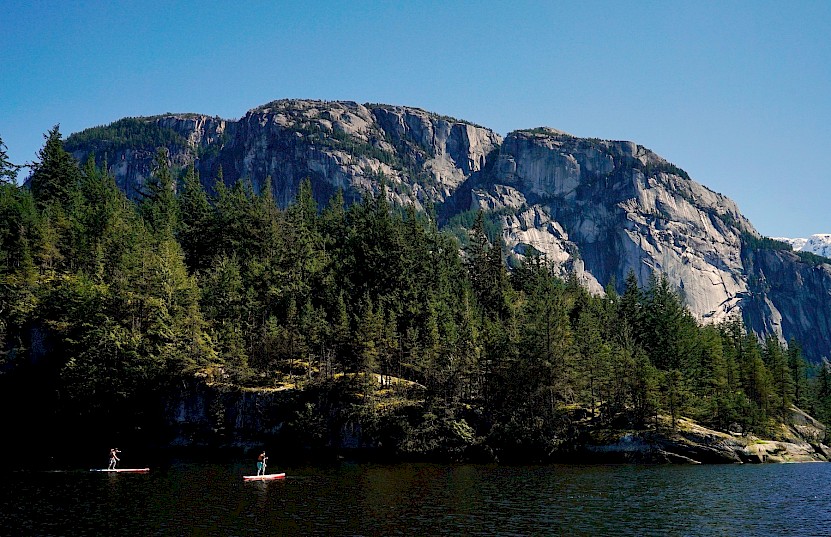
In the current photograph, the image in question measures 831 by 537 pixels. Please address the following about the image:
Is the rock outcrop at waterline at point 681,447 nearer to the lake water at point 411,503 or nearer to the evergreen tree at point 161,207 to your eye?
the lake water at point 411,503

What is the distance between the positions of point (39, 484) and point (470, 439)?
45984 millimetres

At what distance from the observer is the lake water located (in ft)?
111

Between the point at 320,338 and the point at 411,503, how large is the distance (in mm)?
46674

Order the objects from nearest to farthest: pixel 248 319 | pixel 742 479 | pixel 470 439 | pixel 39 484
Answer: pixel 39 484 → pixel 742 479 → pixel 470 439 → pixel 248 319

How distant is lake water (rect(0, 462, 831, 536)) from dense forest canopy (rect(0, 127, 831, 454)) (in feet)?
59.2

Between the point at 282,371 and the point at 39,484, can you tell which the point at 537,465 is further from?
the point at 39,484

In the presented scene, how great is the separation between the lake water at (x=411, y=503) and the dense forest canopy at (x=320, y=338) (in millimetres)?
18059

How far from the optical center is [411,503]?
4184 centimetres

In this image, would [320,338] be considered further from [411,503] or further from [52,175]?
[52,175]

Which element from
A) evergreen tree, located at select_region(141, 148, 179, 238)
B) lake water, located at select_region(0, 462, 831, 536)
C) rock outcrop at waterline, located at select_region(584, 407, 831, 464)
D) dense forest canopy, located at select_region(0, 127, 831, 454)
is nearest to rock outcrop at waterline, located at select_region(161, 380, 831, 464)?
rock outcrop at waterline, located at select_region(584, 407, 831, 464)

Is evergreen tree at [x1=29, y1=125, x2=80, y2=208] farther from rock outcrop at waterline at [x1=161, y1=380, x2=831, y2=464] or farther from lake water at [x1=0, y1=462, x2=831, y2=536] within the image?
lake water at [x1=0, y1=462, x2=831, y2=536]

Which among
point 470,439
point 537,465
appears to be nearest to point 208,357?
point 470,439

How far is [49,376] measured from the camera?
85.4 m

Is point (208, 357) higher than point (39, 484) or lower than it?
higher
